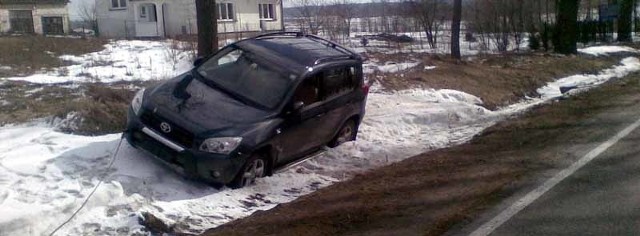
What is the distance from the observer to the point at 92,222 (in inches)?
219

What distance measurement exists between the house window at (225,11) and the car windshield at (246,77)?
34349mm

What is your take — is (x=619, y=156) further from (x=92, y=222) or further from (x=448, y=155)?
(x=92, y=222)

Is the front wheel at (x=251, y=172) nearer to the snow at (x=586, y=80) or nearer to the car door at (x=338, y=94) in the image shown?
the car door at (x=338, y=94)

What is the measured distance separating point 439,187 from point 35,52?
772 inches

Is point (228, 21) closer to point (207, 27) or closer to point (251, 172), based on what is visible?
point (207, 27)

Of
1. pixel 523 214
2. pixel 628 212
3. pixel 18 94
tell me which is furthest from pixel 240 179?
pixel 18 94

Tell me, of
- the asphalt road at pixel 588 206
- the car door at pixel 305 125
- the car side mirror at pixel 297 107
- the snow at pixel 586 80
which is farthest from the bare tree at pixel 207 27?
the snow at pixel 586 80

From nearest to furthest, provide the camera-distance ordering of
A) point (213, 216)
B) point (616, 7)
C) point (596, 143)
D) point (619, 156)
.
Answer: point (213, 216) < point (619, 156) < point (596, 143) < point (616, 7)

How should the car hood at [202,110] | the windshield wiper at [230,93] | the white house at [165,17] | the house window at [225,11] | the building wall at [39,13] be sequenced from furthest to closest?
the building wall at [39,13] → the house window at [225,11] → the white house at [165,17] → the windshield wiper at [230,93] → the car hood at [202,110]

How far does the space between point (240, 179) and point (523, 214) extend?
310 cm

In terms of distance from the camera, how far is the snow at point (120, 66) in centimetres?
1564

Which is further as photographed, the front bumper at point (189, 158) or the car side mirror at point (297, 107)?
the car side mirror at point (297, 107)

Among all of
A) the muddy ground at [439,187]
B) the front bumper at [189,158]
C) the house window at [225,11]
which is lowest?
the muddy ground at [439,187]

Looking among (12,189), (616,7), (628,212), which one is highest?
(616,7)
